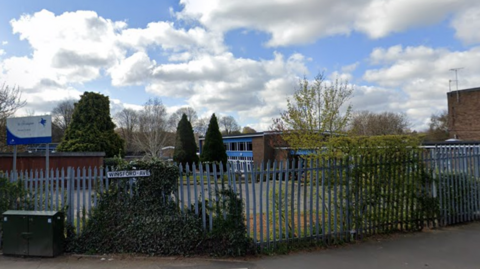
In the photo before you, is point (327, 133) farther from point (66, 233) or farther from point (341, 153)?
point (66, 233)

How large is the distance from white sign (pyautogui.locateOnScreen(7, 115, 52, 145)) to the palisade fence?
1751 millimetres

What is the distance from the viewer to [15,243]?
598 cm

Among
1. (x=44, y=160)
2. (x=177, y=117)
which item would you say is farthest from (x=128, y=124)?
(x=44, y=160)

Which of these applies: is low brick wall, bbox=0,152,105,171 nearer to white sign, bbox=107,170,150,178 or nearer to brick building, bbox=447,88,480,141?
white sign, bbox=107,170,150,178

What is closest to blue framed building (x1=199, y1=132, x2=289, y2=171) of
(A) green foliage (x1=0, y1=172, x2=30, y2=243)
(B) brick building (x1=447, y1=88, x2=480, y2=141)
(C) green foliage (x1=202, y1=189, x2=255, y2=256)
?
(B) brick building (x1=447, y1=88, x2=480, y2=141)

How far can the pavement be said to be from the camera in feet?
18.0

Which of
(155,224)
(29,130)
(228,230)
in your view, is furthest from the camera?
(29,130)

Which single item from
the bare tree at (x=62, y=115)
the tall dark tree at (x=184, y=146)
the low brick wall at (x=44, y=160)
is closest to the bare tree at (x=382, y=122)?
the tall dark tree at (x=184, y=146)

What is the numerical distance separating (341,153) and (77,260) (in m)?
5.85

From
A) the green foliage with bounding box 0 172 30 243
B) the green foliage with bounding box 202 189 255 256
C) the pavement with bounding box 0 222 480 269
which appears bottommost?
the pavement with bounding box 0 222 480 269

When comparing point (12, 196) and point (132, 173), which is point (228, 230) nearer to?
point (132, 173)

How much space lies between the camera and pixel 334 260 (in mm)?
5727

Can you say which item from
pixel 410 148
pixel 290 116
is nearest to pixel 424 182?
pixel 410 148

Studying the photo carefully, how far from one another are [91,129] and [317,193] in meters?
22.2
